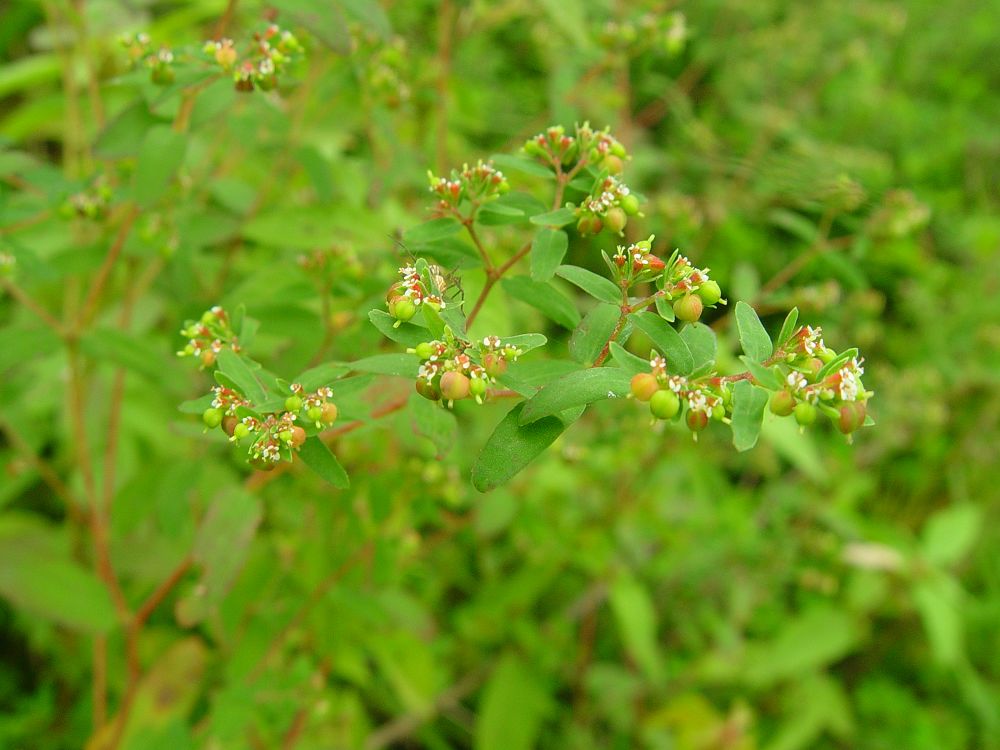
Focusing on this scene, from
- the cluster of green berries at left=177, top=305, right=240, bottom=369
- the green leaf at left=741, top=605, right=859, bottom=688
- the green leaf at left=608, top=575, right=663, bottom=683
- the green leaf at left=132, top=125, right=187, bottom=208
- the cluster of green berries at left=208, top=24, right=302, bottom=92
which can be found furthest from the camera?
the green leaf at left=741, top=605, right=859, bottom=688

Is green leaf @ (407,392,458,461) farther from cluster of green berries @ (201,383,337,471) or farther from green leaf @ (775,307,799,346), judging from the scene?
green leaf @ (775,307,799,346)

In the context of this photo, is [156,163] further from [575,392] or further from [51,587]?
[51,587]

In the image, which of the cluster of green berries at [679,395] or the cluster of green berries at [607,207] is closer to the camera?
the cluster of green berries at [679,395]

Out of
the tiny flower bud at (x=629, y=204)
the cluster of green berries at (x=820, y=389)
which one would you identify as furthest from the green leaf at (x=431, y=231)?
the cluster of green berries at (x=820, y=389)

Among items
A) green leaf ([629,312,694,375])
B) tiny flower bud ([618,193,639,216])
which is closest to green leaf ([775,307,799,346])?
green leaf ([629,312,694,375])

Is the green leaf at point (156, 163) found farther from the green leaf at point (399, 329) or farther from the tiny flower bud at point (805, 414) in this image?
the tiny flower bud at point (805, 414)

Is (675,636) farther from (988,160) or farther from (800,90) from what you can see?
(988,160)
